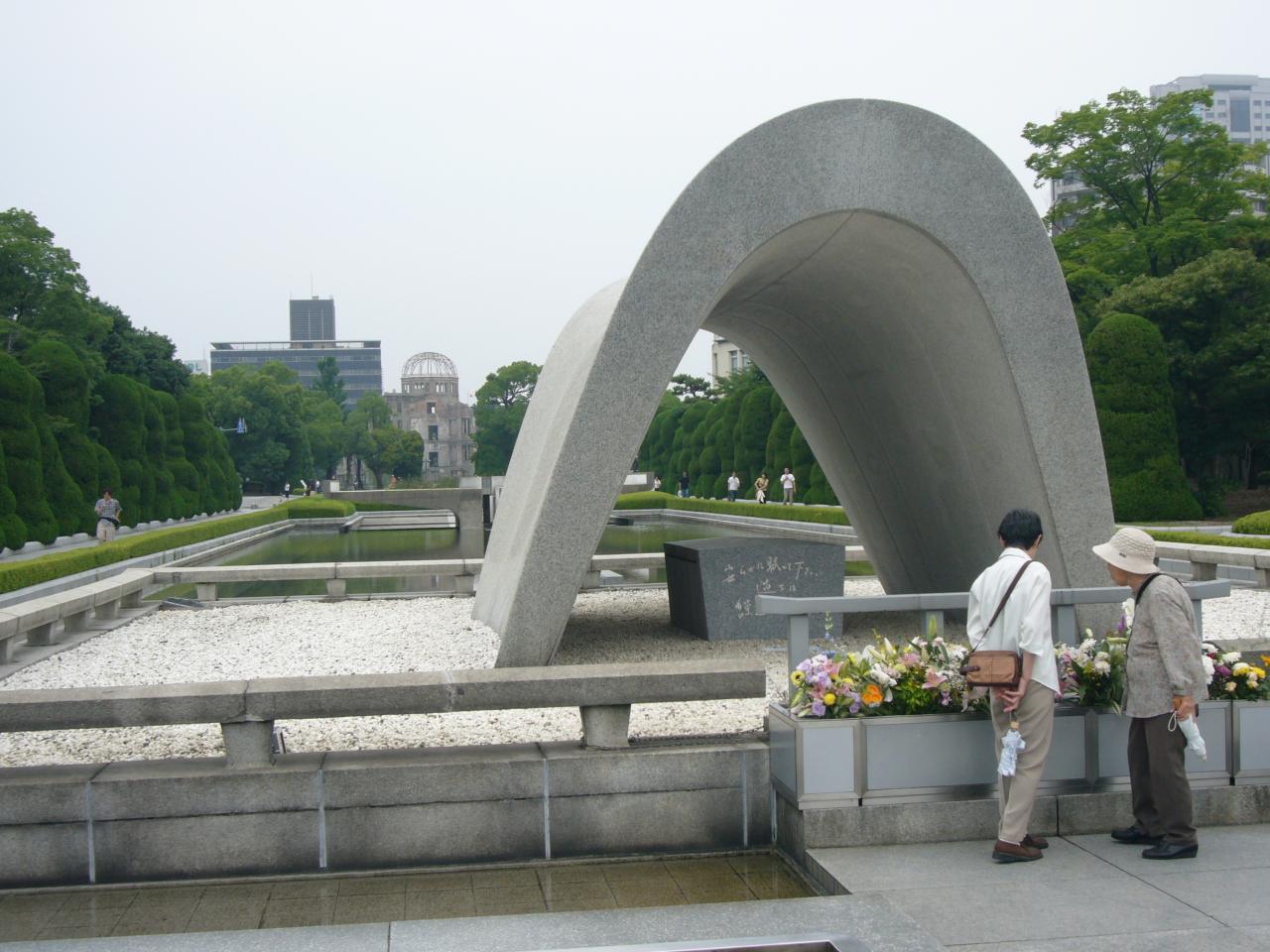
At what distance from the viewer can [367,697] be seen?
17.3ft

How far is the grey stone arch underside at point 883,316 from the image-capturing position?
24.9 ft

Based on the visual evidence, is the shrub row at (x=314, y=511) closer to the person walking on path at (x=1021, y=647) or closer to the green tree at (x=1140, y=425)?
the green tree at (x=1140, y=425)

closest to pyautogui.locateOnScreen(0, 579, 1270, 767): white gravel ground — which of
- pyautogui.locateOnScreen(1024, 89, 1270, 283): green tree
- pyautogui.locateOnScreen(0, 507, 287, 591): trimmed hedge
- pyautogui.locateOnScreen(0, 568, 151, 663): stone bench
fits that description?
pyautogui.locateOnScreen(0, 568, 151, 663): stone bench

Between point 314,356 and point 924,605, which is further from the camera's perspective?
point 314,356

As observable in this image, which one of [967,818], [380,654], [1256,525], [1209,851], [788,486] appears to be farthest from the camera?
[788,486]

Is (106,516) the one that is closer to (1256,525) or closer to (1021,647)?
(1256,525)

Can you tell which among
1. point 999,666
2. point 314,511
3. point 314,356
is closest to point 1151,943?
point 999,666

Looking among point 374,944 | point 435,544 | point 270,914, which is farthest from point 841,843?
point 435,544

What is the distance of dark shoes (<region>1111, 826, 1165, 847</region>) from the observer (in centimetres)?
489

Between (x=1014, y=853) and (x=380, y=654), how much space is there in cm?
628

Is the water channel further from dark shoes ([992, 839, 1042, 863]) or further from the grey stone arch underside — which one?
dark shoes ([992, 839, 1042, 863])

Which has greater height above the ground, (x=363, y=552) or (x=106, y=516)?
(x=106, y=516)

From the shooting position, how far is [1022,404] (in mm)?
8117

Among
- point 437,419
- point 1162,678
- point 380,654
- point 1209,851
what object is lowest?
point 1209,851
